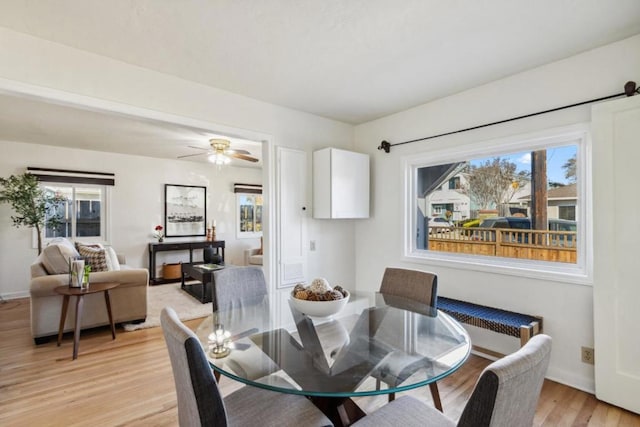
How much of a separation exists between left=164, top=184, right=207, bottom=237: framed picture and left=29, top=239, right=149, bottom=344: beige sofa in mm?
2621

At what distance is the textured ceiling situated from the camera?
5.63 feet

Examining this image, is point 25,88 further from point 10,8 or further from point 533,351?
point 533,351

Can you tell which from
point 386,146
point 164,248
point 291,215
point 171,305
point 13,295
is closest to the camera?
point 291,215

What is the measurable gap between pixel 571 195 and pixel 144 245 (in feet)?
20.8

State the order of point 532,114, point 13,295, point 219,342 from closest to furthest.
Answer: point 219,342
point 532,114
point 13,295

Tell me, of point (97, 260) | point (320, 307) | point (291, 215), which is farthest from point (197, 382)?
point (97, 260)

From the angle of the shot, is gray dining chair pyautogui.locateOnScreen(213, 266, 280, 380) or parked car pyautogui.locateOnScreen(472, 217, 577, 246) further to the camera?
parked car pyautogui.locateOnScreen(472, 217, 577, 246)

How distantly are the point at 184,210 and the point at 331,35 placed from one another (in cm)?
534

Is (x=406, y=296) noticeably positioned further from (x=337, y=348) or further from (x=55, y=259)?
(x=55, y=259)

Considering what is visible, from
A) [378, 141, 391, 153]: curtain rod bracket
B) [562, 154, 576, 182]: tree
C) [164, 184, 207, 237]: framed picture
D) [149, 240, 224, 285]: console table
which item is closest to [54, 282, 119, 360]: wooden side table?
[149, 240, 224, 285]: console table

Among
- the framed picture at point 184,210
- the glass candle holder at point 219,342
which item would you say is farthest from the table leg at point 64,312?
the framed picture at point 184,210

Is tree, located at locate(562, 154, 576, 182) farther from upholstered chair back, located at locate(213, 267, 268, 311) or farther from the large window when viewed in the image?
the large window

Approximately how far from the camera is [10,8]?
5.70ft

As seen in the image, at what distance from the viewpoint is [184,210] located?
20.9ft
